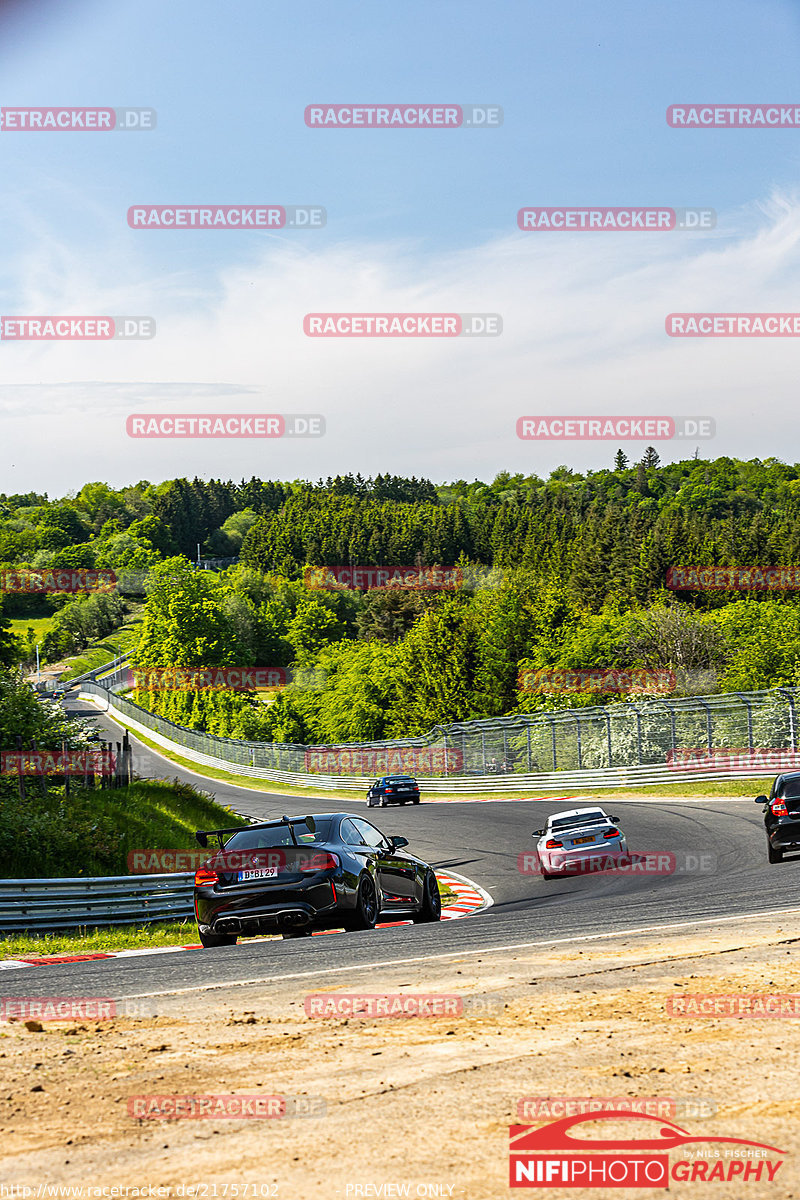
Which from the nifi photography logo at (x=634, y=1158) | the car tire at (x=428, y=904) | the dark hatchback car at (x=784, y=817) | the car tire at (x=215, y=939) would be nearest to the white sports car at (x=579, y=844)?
the dark hatchback car at (x=784, y=817)

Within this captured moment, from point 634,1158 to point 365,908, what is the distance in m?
7.50

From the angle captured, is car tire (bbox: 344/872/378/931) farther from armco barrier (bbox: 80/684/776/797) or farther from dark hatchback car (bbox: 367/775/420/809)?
dark hatchback car (bbox: 367/775/420/809)

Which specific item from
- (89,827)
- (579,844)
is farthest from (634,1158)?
(89,827)

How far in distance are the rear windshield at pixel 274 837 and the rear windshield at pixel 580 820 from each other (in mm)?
8741

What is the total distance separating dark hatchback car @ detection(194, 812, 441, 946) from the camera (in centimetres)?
1063

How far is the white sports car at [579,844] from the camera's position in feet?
61.3

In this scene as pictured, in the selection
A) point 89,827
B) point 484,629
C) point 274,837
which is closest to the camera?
point 274,837

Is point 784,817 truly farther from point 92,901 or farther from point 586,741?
point 586,741

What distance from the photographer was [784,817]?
16.2 metres

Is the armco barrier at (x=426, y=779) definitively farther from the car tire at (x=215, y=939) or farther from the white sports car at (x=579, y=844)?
the car tire at (x=215, y=939)

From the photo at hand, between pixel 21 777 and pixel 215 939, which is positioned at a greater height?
pixel 21 777

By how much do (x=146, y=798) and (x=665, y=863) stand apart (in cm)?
1471

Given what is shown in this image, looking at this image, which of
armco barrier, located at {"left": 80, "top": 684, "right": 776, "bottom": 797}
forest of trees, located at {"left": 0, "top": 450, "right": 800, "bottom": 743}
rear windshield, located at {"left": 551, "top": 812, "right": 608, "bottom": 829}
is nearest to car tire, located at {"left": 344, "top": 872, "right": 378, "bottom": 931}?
rear windshield, located at {"left": 551, "top": 812, "right": 608, "bottom": 829}

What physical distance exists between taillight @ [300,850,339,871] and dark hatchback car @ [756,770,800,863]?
847cm
